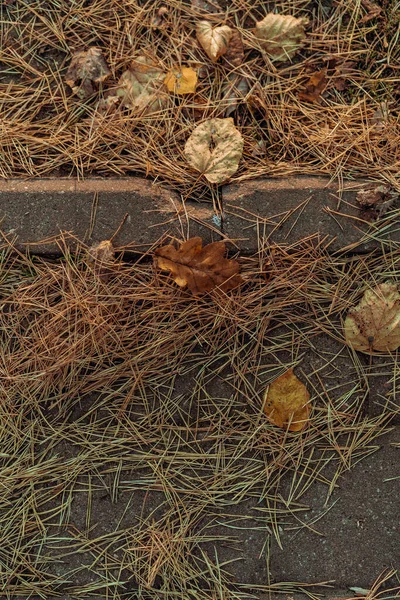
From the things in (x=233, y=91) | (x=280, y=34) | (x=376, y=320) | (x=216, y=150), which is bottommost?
(x=376, y=320)

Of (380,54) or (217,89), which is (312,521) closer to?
(217,89)

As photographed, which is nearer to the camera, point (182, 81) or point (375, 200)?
point (375, 200)

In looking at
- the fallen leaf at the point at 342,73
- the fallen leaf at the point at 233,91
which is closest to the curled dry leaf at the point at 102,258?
the fallen leaf at the point at 233,91

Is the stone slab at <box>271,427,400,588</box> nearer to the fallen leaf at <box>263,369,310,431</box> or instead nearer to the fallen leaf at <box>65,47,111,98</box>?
the fallen leaf at <box>263,369,310,431</box>

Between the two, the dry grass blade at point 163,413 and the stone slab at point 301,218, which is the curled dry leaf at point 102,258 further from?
the stone slab at point 301,218

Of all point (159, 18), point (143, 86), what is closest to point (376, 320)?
point (143, 86)

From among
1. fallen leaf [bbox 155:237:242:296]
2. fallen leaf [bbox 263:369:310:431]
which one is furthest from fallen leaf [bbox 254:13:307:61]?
fallen leaf [bbox 263:369:310:431]

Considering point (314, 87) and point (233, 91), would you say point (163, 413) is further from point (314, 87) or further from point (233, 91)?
point (314, 87)
